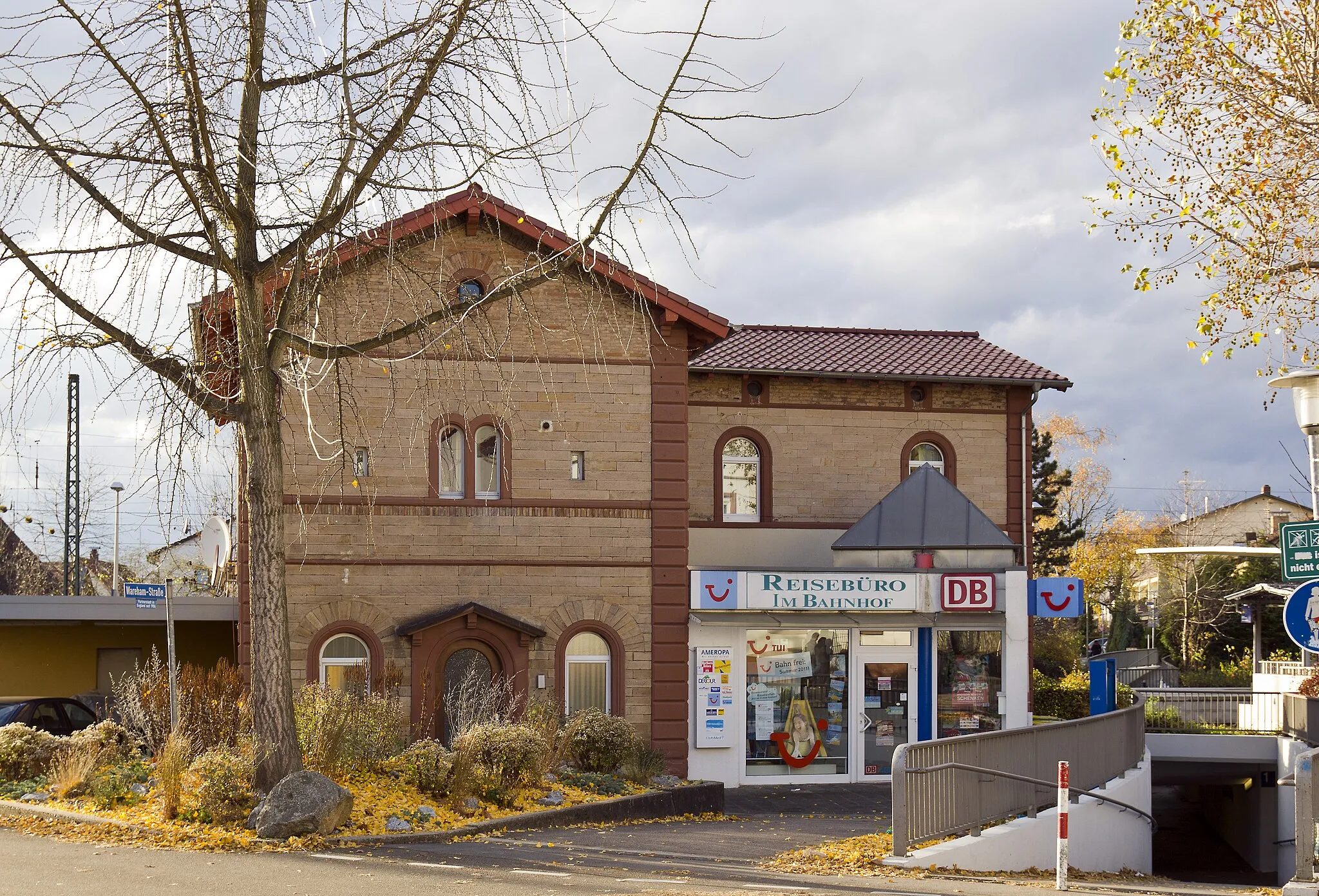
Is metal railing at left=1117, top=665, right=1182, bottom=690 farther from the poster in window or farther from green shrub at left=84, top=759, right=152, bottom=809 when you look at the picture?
green shrub at left=84, top=759, right=152, bottom=809

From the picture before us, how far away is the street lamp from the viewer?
37.3 ft

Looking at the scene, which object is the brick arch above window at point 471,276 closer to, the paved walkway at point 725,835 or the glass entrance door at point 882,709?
the paved walkway at point 725,835

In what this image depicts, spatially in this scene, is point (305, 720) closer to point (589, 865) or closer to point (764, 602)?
point (589, 865)

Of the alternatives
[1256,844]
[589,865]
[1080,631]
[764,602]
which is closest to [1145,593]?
[1080,631]

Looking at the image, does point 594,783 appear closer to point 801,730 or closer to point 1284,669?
point 801,730

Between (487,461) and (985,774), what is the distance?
9.66 metres

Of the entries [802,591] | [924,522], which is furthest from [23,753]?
[924,522]

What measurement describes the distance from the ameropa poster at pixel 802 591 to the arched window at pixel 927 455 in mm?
4085

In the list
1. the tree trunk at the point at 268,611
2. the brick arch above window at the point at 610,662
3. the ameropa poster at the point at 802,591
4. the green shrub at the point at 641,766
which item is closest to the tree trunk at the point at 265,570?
the tree trunk at the point at 268,611

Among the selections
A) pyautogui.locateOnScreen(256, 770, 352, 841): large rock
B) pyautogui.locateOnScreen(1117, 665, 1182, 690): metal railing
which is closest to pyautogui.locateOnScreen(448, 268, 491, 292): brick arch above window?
pyautogui.locateOnScreen(256, 770, 352, 841): large rock

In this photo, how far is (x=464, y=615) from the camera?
19469 millimetres

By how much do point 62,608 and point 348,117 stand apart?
1709cm

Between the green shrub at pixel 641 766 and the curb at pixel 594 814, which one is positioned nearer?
the curb at pixel 594 814

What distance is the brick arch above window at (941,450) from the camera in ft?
80.7
